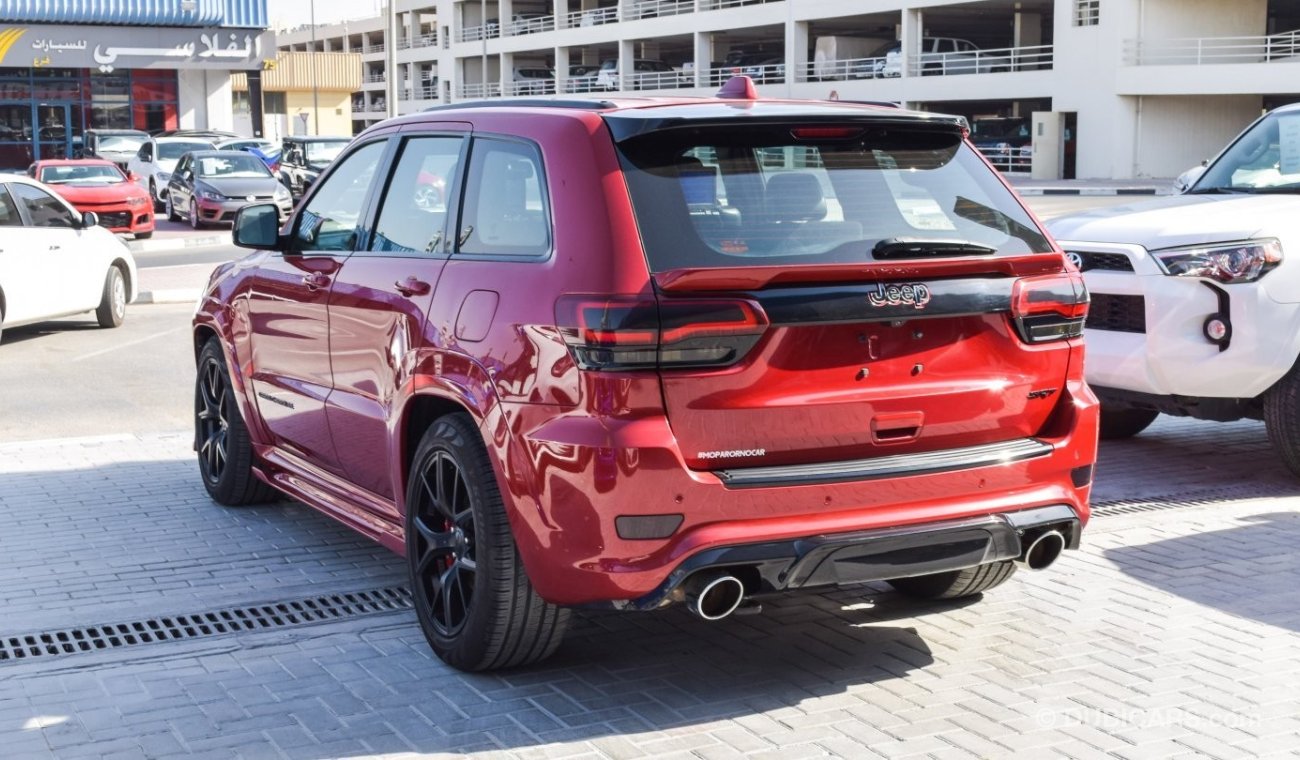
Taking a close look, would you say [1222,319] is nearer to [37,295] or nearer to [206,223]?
[37,295]

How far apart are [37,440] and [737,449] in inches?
248

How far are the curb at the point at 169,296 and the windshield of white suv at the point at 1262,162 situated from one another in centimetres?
1186

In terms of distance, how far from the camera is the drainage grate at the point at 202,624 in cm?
556

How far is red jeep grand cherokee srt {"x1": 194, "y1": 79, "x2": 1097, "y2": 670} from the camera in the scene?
177 inches

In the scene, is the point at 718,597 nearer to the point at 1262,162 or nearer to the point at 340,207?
the point at 340,207

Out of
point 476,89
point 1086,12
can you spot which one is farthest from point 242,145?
point 476,89

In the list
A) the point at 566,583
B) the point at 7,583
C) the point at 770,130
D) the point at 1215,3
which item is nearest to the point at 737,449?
the point at 566,583

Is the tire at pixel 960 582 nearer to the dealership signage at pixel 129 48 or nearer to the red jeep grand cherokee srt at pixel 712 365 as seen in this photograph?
the red jeep grand cherokee srt at pixel 712 365

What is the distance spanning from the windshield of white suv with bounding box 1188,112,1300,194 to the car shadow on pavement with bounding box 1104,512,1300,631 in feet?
7.95

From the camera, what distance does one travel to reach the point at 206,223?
3097cm

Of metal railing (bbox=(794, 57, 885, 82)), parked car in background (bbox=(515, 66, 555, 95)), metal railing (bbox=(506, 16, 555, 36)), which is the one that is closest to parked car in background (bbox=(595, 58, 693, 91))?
parked car in background (bbox=(515, 66, 555, 95))

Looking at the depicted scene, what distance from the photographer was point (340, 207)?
20.7ft

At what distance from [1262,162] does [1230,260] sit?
1.86 meters

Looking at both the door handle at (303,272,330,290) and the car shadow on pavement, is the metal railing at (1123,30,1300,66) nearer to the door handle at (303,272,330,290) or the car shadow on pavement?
the car shadow on pavement
